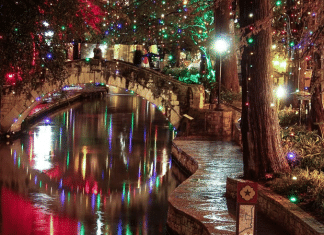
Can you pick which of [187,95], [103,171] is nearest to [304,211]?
[103,171]

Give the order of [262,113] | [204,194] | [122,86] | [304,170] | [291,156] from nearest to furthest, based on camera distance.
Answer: [304,170]
[204,194]
[262,113]
[291,156]
[122,86]

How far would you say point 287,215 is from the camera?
11.1 m

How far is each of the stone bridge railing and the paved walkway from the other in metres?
4.89

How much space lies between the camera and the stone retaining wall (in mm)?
10086

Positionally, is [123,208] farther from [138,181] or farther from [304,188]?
[304,188]

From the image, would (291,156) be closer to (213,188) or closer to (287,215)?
(213,188)

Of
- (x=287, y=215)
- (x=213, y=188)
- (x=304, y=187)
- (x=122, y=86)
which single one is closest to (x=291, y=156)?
(x=213, y=188)

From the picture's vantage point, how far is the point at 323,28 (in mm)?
12805

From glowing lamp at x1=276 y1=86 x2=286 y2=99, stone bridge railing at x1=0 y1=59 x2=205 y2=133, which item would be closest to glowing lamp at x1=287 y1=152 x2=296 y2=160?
glowing lamp at x1=276 y1=86 x2=286 y2=99

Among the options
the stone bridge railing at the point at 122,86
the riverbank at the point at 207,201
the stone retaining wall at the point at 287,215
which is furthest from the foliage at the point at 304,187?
the stone bridge railing at the point at 122,86

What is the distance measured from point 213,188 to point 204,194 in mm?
748

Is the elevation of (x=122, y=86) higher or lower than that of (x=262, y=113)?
higher

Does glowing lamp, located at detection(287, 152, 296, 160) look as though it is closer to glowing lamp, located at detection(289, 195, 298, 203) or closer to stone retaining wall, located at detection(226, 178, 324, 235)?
stone retaining wall, located at detection(226, 178, 324, 235)

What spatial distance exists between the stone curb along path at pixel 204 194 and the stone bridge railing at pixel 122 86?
6018mm
